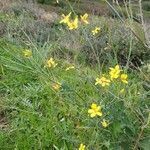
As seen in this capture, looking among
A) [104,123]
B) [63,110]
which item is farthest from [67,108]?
[104,123]

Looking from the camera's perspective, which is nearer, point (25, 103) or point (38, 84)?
point (25, 103)

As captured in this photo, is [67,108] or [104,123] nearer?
[104,123]

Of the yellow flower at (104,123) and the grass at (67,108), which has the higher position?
the yellow flower at (104,123)

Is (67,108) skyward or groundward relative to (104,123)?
groundward

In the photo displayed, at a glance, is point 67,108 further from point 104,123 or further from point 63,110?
point 104,123

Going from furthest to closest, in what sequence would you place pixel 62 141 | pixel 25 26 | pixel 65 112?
1. pixel 25 26
2. pixel 65 112
3. pixel 62 141

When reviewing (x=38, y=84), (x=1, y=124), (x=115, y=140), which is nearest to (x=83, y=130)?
(x=115, y=140)

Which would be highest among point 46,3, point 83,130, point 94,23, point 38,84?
point 83,130

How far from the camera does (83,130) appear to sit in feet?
9.80

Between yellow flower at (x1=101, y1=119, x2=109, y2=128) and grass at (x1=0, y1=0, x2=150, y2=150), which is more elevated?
yellow flower at (x1=101, y1=119, x2=109, y2=128)

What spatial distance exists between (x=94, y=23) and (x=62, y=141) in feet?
14.0

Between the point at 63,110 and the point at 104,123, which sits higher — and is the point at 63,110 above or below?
below

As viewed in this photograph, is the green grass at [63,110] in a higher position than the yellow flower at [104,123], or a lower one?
lower

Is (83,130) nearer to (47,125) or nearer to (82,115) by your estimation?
(82,115)
